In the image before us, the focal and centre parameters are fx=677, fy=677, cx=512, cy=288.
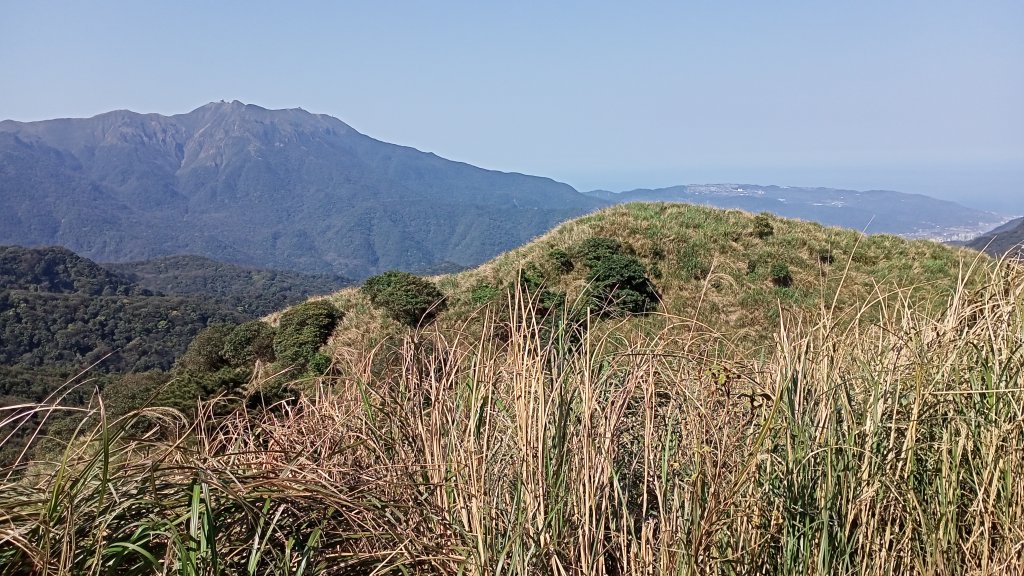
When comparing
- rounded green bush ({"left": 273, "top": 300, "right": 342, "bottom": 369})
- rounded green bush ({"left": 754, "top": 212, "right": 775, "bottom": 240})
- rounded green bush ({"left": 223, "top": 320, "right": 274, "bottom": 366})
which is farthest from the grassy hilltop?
rounded green bush ({"left": 754, "top": 212, "right": 775, "bottom": 240})

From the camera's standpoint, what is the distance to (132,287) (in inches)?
3329

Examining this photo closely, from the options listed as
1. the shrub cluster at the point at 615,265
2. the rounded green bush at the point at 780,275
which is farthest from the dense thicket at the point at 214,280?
the rounded green bush at the point at 780,275

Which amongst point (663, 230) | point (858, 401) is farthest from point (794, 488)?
point (663, 230)

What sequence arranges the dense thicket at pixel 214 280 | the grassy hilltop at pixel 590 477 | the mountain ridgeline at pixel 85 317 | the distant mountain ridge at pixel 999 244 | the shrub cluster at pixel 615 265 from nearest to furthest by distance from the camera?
the grassy hilltop at pixel 590 477 < the distant mountain ridge at pixel 999 244 < the shrub cluster at pixel 615 265 < the mountain ridgeline at pixel 85 317 < the dense thicket at pixel 214 280

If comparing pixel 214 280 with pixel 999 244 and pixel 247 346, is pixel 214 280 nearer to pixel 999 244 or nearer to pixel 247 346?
pixel 247 346

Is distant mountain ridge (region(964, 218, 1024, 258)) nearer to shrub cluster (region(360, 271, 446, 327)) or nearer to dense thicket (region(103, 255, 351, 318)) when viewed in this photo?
shrub cluster (region(360, 271, 446, 327))

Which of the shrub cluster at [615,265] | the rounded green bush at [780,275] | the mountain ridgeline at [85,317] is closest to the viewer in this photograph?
the shrub cluster at [615,265]

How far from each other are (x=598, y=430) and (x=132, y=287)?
313ft

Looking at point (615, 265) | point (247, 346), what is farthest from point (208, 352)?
point (615, 265)

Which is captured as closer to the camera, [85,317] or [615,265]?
[615,265]

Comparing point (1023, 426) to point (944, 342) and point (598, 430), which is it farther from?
point (598, 430)

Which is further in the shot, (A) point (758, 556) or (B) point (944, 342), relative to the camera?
(B) point (944, 342)

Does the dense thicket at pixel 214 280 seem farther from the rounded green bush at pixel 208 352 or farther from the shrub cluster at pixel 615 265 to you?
the shrub cluster at pixel 615 265

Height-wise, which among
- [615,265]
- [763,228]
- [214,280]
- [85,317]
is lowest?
[214,280]
